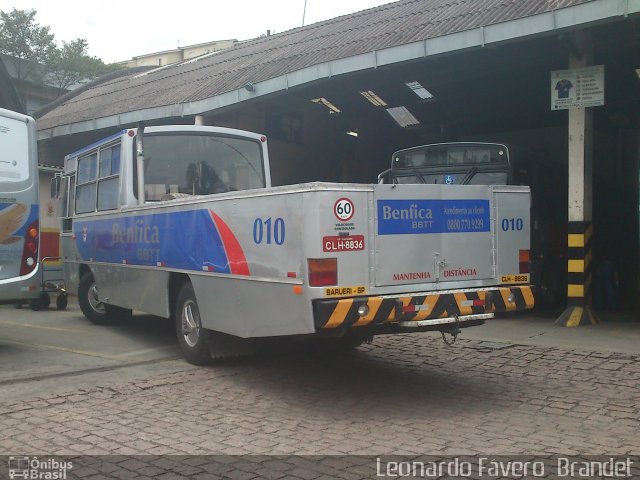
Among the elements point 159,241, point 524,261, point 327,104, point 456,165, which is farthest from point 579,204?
point 327,104

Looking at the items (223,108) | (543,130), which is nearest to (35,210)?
(223,108)

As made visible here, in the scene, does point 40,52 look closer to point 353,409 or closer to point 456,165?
point 456,165

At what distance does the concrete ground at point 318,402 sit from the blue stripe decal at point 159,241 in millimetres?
1188

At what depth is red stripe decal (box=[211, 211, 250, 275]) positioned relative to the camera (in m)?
6.20

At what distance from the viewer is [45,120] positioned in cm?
2153

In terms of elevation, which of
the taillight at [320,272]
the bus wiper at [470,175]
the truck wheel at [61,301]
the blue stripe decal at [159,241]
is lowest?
the truck wheel at [61,301]

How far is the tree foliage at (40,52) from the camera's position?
3428 cm

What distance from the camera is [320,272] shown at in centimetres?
539

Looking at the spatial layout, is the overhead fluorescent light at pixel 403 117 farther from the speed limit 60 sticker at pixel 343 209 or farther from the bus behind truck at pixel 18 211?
the speed limit 60 sticker at pixel 343 209

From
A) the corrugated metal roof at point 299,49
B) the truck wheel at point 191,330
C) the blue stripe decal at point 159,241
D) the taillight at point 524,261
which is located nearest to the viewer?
the taillight at point 524,261

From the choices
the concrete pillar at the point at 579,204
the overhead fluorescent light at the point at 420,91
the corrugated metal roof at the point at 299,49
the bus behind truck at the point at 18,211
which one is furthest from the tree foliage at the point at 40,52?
the concrete pillar at the point at 579,204

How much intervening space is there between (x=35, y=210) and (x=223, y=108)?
21.5ft

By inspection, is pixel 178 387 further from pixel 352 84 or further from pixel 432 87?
pixel 432 87

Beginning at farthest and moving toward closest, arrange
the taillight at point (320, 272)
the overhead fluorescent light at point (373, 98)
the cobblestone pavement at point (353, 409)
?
the overhead fluorescent light at point (373, 98), the taillight at point (320, 272), the cobblestone pavement at point (353, 409)
